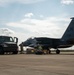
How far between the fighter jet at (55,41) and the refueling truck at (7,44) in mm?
19553

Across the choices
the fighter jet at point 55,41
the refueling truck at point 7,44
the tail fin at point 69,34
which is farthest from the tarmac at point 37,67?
the fighter jet at point 55,41

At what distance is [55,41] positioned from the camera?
5591cm

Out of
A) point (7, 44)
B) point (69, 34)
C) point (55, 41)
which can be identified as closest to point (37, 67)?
point (7, 44)

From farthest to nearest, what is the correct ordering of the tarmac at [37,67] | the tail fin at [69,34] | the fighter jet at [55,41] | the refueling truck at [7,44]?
the fighter jet at [55,41] → the tail fin at [69,34] → the refueling truck at [7,44] → the tarmac at [37,67]

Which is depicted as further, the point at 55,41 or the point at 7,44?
the point at 55,41

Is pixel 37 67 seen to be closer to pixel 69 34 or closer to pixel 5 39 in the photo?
pixel 5 39

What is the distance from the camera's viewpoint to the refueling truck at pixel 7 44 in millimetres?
33375

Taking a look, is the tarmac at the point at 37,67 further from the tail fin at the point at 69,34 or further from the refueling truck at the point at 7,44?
the tail fin at the point at 69,34

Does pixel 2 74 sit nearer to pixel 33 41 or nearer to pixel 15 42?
pixel 15 42

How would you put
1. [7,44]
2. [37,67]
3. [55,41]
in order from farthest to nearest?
[55,41] < [7,44] < [37,67]

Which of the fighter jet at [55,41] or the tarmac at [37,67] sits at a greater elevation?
the fighter jet at [55,41]

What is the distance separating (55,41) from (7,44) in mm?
23774

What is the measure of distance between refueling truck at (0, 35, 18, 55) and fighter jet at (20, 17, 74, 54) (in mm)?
19553

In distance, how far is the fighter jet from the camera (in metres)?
52.2
